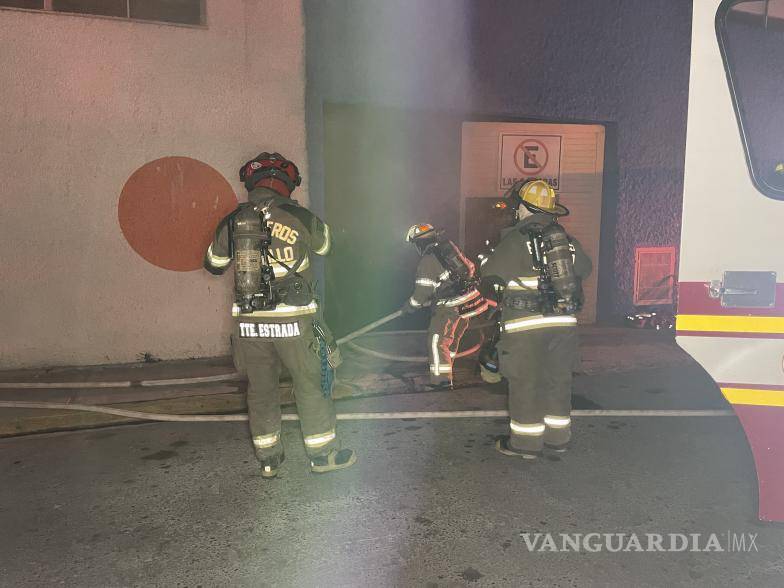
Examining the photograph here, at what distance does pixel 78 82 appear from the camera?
21.3ft

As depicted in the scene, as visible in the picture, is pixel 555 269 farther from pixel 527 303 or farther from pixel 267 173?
pixel 267 173

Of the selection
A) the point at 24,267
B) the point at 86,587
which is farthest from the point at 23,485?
the point at 24,267

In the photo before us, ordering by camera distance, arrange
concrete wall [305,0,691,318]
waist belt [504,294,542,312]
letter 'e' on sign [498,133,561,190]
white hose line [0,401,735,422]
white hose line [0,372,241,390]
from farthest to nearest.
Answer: letter 'e' on sign [498,133,561,190] < concrete wall [305,0,691,318] < white hose line [0,372,241,390] < white hose line [0,401,735,422] < waist belt [504,294,542,312]

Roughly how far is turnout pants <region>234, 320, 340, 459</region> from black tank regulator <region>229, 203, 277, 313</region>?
287 millimetres

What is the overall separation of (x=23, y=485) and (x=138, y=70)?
4.52 metres

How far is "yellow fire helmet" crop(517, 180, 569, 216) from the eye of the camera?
4.08 metres

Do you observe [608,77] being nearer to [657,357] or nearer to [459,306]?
[657,357]

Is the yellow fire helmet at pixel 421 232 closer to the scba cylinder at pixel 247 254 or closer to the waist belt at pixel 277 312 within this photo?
the waist belt at pixel 277 312

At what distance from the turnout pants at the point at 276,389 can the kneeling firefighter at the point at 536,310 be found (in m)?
1.27

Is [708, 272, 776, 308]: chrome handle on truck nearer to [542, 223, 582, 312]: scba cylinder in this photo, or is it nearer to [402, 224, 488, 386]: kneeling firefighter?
[542, 223, 582, 312]: scba cylinder

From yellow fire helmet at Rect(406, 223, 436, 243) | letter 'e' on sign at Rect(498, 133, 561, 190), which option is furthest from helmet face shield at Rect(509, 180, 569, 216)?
letter 'e' on sign at Rect(498, 133, 561, 190)

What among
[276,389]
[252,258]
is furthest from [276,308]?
[276,389]

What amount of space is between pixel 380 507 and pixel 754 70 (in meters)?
2.94

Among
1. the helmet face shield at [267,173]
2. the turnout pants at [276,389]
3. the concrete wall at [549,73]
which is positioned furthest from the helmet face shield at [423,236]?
the concrete wall at [549,73]
